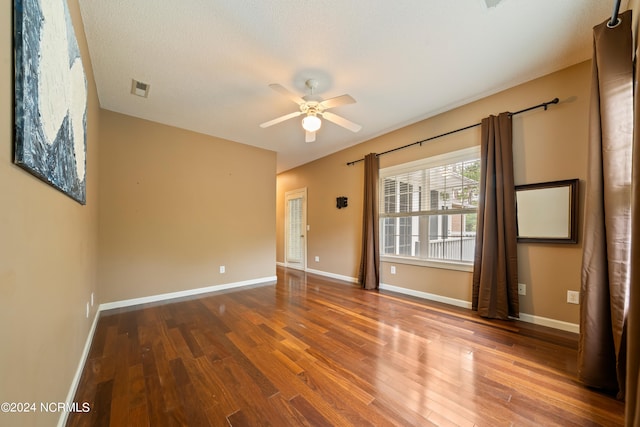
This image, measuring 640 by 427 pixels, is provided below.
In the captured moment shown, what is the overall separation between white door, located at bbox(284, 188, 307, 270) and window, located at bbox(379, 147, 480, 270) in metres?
2.18

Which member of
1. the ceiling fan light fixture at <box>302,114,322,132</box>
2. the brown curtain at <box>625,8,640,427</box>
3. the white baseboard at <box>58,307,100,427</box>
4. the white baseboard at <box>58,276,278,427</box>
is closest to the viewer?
the brown curtain at <box>625,8,640,427</box>

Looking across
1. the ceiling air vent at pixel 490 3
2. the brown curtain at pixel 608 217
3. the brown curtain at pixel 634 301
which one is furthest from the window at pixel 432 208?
the brown curtain at pixel 634 301

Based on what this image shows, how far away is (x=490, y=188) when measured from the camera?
2832 millimetres

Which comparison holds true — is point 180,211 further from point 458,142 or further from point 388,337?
point 458,142

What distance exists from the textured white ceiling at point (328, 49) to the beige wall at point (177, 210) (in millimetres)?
623

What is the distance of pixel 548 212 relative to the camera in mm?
2531

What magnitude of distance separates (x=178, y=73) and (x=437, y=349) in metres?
3.73

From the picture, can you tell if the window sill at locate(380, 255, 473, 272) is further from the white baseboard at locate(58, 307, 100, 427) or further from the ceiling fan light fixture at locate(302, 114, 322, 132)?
the white baseboard at locate(58, 307, 100, 427)

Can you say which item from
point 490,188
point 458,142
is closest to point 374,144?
point 458,142

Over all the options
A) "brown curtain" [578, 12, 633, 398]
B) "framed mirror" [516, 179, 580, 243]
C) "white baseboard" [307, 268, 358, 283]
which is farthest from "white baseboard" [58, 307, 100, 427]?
"framed mirror" [516, 179, 580, 243]

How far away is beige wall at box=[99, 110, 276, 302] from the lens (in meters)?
3.25

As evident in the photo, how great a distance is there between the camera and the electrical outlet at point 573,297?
7.77 feet

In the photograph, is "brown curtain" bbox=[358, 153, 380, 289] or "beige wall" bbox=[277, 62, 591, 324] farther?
"brown curtain" bbox=[358, 153, 380, 289]

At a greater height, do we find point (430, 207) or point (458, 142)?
point (458, 142)
